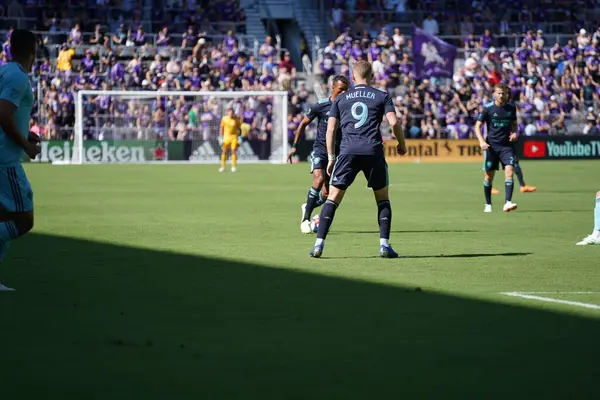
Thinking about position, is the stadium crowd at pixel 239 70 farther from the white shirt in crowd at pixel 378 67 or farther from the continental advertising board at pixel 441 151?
the continental advertising board at pixel 441 151

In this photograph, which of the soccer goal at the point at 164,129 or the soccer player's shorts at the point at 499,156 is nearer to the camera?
the soccer player's shorts at the point at 499,156

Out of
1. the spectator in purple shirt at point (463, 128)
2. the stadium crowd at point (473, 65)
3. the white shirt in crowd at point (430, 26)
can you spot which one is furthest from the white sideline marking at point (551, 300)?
the white shirt in crowd at point (430, 26)

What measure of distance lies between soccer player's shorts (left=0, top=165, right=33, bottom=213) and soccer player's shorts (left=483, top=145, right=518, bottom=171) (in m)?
13.1

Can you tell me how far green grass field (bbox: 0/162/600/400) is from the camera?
6.57 m

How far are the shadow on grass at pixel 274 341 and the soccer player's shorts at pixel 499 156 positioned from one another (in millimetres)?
10851

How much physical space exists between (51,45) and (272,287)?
38.6m

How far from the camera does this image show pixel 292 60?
5241cm

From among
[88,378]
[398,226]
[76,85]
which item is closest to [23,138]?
[88,378]

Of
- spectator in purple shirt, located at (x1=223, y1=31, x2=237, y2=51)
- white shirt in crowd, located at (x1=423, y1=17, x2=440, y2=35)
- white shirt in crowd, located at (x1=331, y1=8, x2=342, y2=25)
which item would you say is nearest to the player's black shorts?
spectator in purple shirt, located at (x1=223, y1=31, x2=237, y2=51)

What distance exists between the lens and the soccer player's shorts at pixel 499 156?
2162cm

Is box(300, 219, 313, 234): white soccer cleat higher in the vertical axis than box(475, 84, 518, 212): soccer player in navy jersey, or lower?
lower

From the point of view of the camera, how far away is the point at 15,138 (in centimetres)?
969

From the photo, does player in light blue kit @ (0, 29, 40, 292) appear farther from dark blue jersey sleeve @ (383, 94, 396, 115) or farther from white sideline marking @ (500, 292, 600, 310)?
dark blue jersey sleeve @ (383, 94, 396, 115)

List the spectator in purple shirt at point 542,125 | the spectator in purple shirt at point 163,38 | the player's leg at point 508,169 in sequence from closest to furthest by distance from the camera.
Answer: the player's leg at point 508,169 → the spectator in purple shirt at point 163,38 → the spectator in purple shirt at point 542,125
